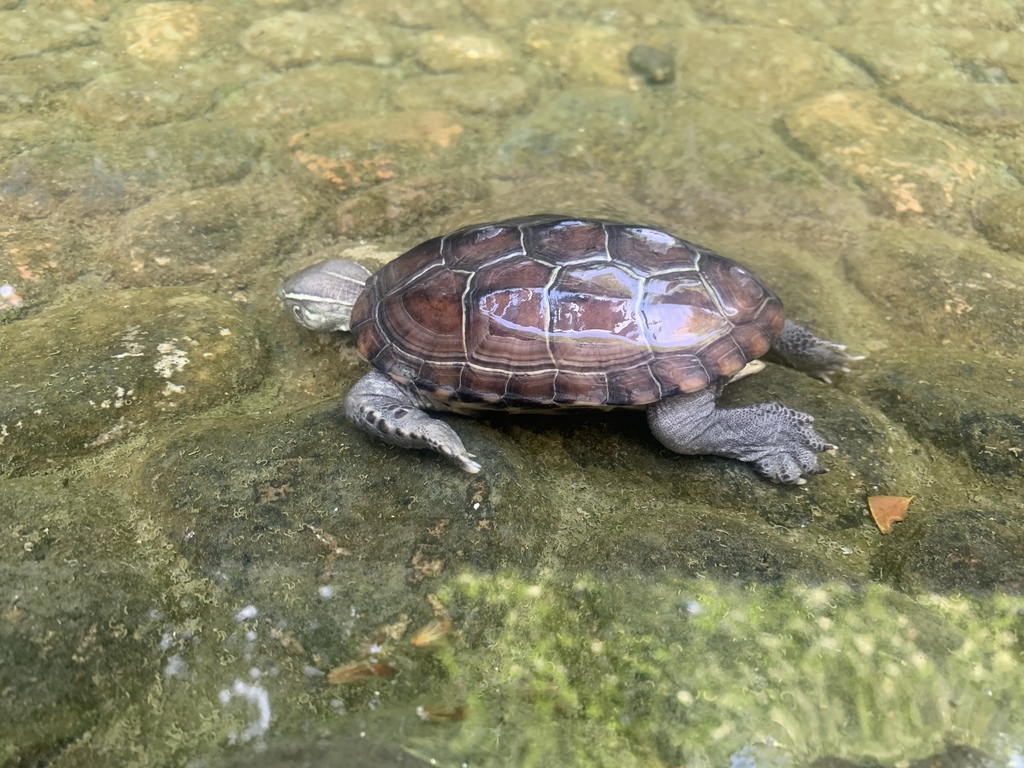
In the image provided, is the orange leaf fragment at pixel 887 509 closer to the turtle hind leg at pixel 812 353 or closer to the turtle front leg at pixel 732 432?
the turtle front leg at pixel 732 432

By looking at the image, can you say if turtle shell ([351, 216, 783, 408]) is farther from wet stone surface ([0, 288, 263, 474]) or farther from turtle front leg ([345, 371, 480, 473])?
wet stone surface ([0, 288, 263, 474])

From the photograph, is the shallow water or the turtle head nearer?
the shallow water

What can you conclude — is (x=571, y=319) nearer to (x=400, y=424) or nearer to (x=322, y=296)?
(x=400, y=424)

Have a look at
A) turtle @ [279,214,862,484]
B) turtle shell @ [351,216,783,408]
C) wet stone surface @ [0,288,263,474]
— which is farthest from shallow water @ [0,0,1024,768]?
turtle shell @ [351,216,783,408]

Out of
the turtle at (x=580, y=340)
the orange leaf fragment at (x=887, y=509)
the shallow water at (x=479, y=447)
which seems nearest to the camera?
the shallow water at (x=479, y=447)

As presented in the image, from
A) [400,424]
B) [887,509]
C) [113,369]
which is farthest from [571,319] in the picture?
[113,369]

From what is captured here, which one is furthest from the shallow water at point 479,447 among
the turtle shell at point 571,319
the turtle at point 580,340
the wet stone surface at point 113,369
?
the turtle shell at point 571,319

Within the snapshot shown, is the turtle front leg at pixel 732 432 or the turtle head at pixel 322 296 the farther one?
the turtle head at pixel 322 296
